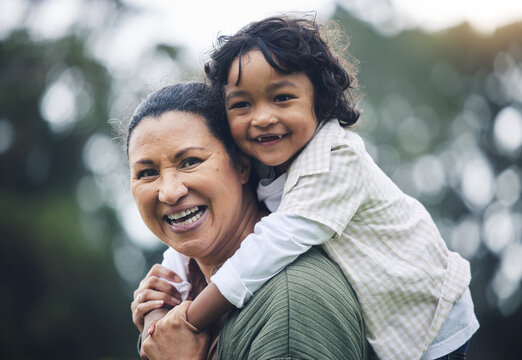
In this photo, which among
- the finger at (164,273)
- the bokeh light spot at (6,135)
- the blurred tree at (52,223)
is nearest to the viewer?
the finger at (164,273)

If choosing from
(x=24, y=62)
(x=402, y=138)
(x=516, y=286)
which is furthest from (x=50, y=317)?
(x=516, y=286)

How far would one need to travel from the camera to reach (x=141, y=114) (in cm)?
274

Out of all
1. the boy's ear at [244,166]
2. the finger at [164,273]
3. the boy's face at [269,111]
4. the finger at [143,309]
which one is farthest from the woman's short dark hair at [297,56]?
the finger at [143,309]

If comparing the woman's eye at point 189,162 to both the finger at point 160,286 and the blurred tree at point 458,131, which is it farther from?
the blurred tree at point 458,131

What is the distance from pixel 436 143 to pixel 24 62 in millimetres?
12171

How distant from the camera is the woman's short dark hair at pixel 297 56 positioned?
106 inches

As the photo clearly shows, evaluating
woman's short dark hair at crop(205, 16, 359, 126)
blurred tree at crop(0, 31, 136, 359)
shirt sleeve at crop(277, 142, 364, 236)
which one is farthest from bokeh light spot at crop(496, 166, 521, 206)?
shirt sleeve at crop(277, 142, 364, 236)

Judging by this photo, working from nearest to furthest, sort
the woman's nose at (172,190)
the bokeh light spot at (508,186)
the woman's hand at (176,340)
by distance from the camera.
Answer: the woman's hand at (176,340), the woman's nose at (172,190), the bokeh light spot at (508,186)

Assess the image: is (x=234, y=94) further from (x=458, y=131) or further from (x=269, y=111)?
(x=458, y=131)

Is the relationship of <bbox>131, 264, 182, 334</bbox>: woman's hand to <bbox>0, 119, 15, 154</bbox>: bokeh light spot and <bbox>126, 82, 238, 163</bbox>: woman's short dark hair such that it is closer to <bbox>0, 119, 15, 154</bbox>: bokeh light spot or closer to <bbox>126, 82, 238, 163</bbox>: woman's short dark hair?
<bbox>126, 82, 238, 163</bbox>: woman's short dark hair

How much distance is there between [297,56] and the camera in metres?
2.68

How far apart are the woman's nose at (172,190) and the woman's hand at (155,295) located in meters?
0.48

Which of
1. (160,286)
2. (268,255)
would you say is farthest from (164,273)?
(268,255)

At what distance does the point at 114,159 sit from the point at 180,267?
10.3m
